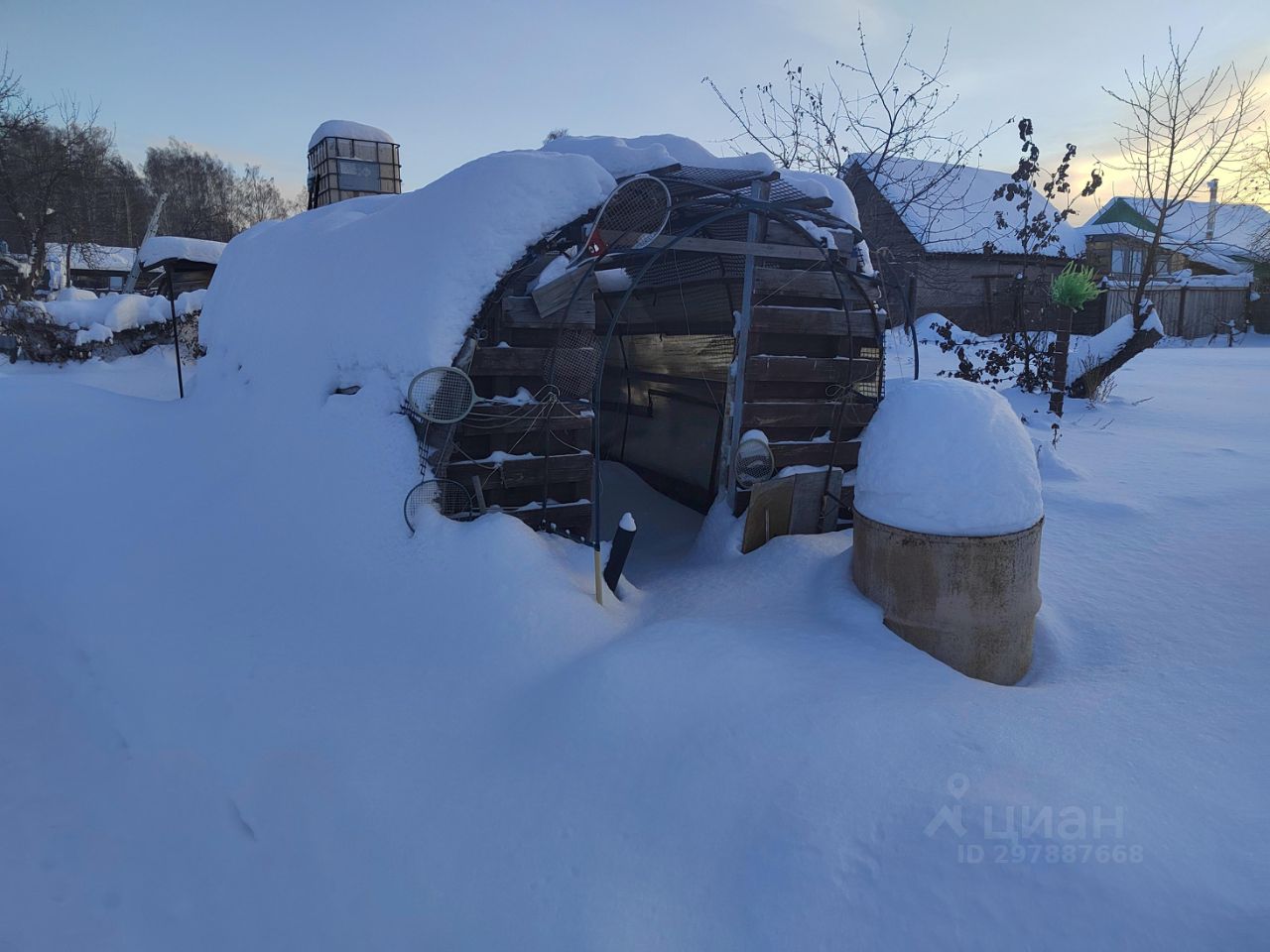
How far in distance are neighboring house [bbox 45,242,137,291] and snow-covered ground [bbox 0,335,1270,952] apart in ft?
130

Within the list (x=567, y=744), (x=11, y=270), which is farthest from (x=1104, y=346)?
(x=11, y=270)

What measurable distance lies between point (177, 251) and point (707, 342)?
384 inches

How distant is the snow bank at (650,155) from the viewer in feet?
18.5

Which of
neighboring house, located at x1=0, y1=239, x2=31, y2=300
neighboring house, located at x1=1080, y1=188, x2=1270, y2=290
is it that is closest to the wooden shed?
neighboring house, located at x1=1080, y1=188, x2=1270, y2=290

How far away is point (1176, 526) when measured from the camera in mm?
6535

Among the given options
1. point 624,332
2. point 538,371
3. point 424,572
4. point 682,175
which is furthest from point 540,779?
point 624,332

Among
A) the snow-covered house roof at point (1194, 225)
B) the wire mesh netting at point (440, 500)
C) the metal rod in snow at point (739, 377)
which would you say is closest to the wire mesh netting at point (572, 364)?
the wire mesh netting at point (440, 500)

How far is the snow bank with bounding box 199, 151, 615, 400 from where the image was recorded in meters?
5.09

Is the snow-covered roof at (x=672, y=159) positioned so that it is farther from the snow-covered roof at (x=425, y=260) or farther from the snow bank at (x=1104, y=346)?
the snow bank at (x=1104, y=346)

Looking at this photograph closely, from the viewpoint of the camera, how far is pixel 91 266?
127 ft

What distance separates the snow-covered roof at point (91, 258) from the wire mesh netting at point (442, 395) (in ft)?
133

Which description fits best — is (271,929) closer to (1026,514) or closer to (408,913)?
(408,913)

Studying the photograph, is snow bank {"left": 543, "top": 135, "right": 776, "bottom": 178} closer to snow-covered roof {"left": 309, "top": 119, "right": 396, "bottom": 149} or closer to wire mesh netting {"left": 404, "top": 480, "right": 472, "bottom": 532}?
wire mesh netting {"left": 404, "top": 480, "right": 472, "bottom": 532}

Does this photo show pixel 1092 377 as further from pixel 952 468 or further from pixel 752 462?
pixel 952 468
